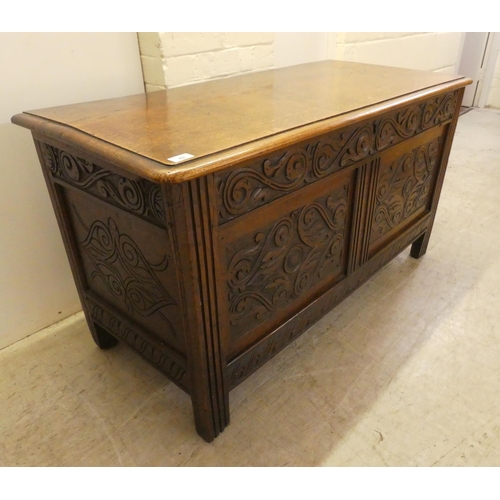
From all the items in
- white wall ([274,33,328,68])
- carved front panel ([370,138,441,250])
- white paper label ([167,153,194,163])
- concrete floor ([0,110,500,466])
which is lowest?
concrete floor ([0,110,500,466])

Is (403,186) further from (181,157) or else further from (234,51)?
(181,157)

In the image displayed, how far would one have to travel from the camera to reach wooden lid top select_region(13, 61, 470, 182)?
87 cm

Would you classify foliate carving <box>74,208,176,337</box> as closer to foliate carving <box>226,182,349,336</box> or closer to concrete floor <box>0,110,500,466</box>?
foliate carving <box>226,182,349,336</box>

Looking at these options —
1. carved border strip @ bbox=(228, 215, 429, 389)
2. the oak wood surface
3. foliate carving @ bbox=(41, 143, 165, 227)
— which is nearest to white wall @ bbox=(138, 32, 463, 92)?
the oak wood surface

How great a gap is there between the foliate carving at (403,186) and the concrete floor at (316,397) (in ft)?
1.10

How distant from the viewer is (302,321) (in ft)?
4.47

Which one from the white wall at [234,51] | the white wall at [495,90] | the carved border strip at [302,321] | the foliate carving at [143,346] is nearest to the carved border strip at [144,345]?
the foliate carving at [143,346]

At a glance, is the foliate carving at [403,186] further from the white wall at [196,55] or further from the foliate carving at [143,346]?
the foliate carving at [143,346]

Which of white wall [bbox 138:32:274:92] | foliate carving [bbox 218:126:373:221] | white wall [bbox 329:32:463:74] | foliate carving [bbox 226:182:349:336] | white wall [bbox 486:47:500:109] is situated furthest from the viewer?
white wall [bbox 486:47:500:109]

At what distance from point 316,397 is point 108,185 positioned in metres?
0.87

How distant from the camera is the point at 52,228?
150cm

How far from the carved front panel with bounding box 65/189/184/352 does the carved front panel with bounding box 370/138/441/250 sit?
2.64 ft
